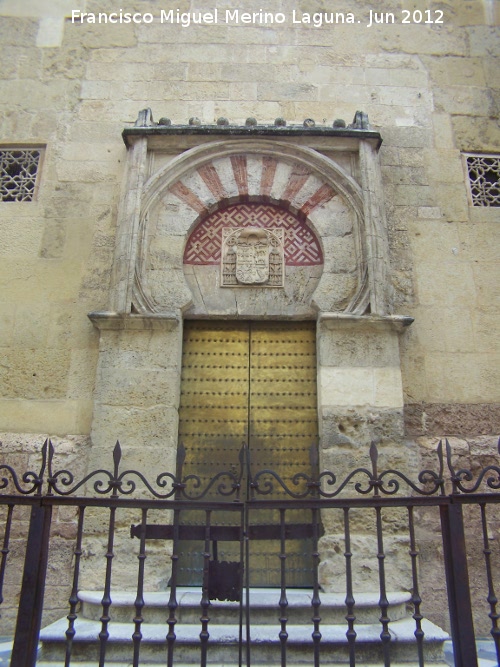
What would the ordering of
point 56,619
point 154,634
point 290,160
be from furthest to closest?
point 290,160 → point 56,619 → point 154,634

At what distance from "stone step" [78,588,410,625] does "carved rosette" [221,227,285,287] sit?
2351 millimetres

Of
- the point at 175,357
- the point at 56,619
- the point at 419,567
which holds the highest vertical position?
the point at 175,357

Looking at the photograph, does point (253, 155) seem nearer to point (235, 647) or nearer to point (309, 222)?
point (309, 222)

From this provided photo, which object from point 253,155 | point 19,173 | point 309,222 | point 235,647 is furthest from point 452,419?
point 19,173

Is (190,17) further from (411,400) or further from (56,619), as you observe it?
(56,619)

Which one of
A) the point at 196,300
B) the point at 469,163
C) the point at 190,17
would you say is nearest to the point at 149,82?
the point at 190,17

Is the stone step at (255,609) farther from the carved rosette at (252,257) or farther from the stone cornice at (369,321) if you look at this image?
the carved rosette at (252,257)

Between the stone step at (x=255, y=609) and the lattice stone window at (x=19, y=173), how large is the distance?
3.39m

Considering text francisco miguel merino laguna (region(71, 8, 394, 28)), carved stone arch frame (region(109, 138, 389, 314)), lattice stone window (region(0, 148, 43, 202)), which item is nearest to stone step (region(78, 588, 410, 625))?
carved stone arch frame (region(109, 138, 389, 314))

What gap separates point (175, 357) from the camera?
4.36m

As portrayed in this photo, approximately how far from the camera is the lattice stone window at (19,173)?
506 centimetres

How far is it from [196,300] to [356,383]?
1442mm

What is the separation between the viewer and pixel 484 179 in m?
5.15

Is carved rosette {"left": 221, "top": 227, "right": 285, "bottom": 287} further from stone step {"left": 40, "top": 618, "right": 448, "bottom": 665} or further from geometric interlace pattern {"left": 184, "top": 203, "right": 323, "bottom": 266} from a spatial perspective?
stone step {"left": 40, "top": 618, "right": 448, "bottom": 665}
